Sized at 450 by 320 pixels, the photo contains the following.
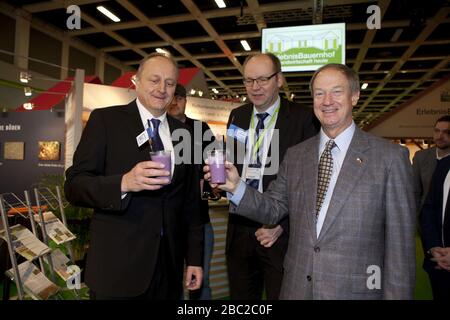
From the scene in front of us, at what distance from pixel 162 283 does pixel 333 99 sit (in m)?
1.22

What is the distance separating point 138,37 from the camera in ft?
40.5

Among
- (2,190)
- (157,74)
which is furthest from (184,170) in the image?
(2,190)

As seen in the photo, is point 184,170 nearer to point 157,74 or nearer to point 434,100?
point 157,74

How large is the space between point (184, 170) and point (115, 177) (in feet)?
1.37

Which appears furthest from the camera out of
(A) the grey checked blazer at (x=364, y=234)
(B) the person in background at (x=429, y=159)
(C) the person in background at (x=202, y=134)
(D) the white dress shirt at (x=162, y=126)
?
(B) the person in background at (x=429, y=159)

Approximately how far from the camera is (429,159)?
5312 mm

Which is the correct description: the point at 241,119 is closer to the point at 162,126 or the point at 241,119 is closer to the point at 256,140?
the point at 256,140

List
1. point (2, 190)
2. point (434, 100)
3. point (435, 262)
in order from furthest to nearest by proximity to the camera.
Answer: point (434, 100) < point (2, 190) < point (435, 262)

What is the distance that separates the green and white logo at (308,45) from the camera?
17.3ft

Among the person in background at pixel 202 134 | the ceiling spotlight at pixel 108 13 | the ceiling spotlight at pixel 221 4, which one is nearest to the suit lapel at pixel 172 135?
the person in background at pixel 202 134

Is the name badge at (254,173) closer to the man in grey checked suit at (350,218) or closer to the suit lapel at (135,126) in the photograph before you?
the man in grey checked suit at (350,218)

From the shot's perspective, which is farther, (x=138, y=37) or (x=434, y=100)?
(x=138, y=37)

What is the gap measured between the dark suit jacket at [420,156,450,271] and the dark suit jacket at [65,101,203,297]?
1.84m

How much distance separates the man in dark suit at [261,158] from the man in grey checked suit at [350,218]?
1.26ft
